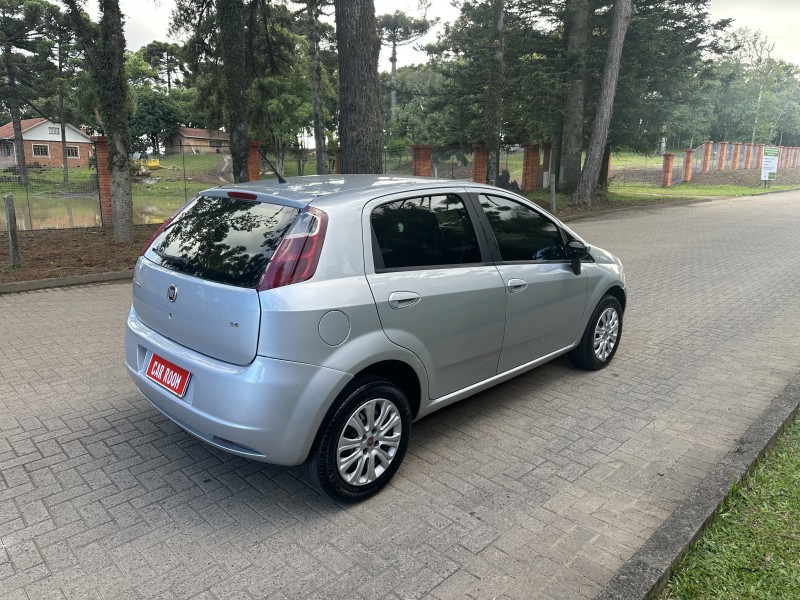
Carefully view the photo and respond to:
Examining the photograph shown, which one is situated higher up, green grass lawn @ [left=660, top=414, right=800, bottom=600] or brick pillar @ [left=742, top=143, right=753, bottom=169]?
brick pillar @ [left=742, top=143, right=753, bottom=169]

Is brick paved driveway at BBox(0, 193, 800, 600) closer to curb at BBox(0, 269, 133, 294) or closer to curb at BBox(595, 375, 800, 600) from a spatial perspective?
curb at BBox(595, 375, 800, 600)

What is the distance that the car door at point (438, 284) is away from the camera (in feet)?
10.8

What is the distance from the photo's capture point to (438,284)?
3.53 m

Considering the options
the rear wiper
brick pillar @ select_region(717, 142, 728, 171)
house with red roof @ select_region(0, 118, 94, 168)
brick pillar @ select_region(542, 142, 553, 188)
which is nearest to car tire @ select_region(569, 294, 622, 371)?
the rear wiper

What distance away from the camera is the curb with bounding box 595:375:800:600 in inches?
99.9

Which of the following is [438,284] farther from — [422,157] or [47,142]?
[47,142]

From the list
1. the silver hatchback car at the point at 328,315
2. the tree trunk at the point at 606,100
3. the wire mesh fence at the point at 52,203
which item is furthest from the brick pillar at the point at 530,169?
the silver hatchback car at the point at 328,315

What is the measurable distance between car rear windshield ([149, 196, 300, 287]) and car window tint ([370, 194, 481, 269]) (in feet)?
1.81

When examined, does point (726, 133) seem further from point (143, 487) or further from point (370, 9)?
point (143, 487)

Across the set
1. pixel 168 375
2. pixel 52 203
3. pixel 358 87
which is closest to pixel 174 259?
pixel 168 375

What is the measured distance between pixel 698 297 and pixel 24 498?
26.9ft

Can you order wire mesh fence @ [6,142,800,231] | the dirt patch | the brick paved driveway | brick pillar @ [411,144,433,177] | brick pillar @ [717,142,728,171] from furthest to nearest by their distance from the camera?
brick pillar @ [717,142,728,171]
brick pillar @ [411,144,433,177]
wire mesh fence @ [6,142,800,231]
the dirt patch
the brick paved driveway

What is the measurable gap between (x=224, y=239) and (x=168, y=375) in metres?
0.82

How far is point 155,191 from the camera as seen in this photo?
96.5ft
